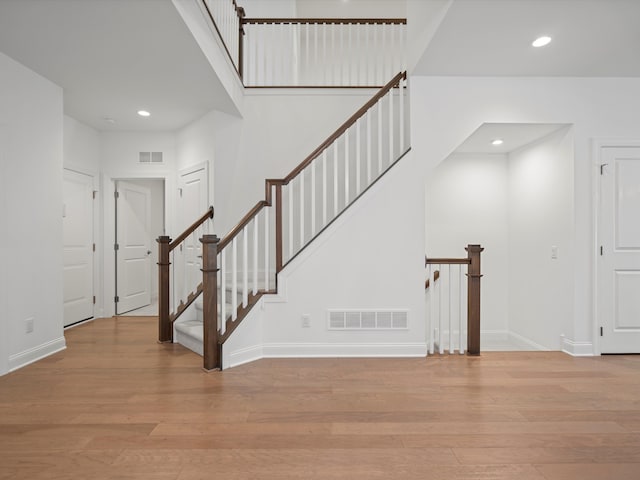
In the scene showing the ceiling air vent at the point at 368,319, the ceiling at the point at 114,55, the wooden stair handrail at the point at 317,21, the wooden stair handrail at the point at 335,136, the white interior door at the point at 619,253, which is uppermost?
the wooden stair handrail at the point at 317,21

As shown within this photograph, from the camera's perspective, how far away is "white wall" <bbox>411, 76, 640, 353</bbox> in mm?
3744

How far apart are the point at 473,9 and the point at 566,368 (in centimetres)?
317

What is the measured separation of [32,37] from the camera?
2.91m

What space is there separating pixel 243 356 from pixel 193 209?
257 centimetres

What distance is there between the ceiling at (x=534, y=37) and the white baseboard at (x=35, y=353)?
185 inches

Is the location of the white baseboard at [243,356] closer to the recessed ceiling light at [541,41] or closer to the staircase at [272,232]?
the staircase at [272,232]

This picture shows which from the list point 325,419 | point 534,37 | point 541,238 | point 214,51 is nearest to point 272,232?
point 214,51

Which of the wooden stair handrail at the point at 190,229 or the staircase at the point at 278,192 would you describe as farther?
the wooden stair handrail at the point at 190,229

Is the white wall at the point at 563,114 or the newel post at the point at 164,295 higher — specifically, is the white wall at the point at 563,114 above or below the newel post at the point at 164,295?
above

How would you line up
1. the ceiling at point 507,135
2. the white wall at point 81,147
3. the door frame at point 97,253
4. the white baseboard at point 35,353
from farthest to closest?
1. the door frame at point 97,253
2. the white wall at point 81,147
3. the ceiling at point 507,135
4. the white baseboard at point 35,353

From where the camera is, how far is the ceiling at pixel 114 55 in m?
2.57

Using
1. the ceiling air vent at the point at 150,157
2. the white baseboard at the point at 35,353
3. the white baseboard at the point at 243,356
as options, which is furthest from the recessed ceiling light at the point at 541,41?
the white baseboard at the point at 35,353

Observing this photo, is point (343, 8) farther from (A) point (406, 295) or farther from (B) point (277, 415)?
(B) point (277, 415)

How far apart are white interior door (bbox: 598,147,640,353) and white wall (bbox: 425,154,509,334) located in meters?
1.39
